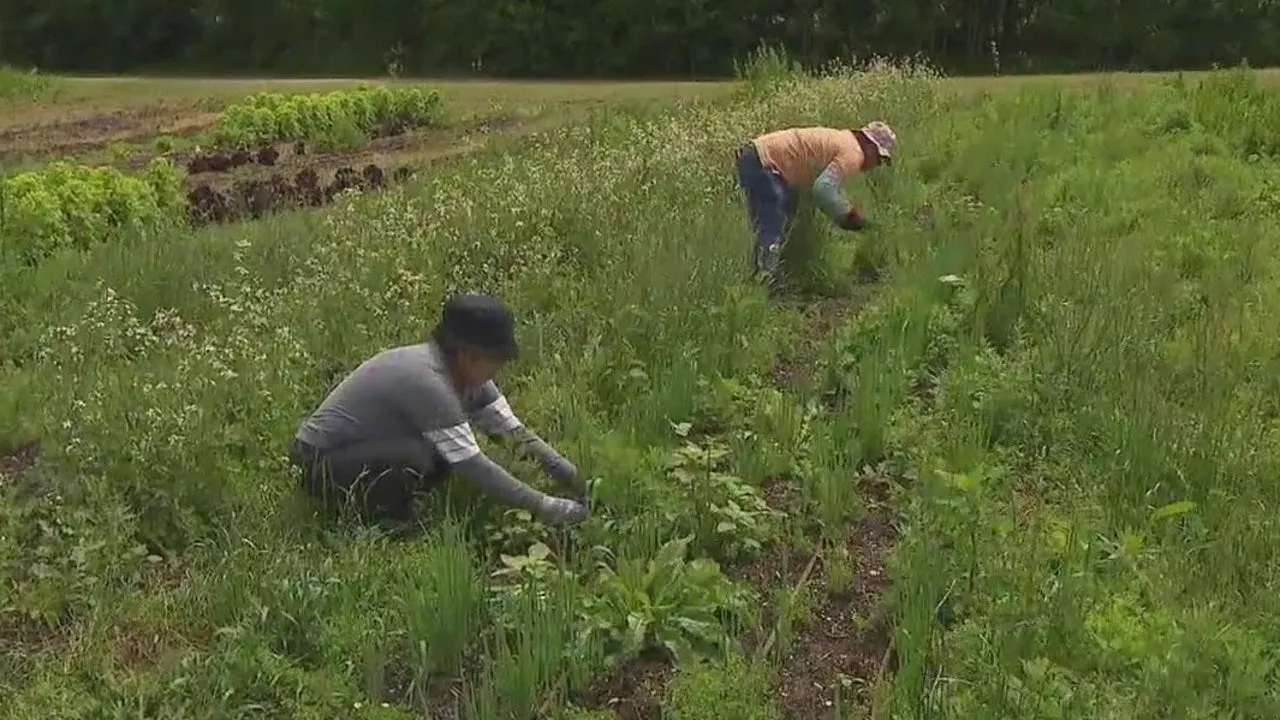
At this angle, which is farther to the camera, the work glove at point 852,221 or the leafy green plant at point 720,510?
the work glove at point 852,221

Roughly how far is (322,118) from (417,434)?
12.8 metres

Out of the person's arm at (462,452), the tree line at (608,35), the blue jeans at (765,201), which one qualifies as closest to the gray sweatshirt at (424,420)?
the person's arm at (462,452)

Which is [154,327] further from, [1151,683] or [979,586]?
[1151,683]

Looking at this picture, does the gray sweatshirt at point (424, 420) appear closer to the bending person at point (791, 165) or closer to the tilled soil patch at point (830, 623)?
the tilled soil patch at point (830, 623)

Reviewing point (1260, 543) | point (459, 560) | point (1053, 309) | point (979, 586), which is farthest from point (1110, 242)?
point (459, 560)

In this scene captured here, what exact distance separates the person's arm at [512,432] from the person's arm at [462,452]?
0.21 metres

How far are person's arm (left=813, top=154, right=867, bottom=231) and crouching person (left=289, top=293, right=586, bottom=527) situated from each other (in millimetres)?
2979

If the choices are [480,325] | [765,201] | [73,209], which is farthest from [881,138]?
[73,209]

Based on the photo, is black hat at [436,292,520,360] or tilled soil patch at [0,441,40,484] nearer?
black hat at [436,292,520,360]

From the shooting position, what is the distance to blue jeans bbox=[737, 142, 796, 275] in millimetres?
7465

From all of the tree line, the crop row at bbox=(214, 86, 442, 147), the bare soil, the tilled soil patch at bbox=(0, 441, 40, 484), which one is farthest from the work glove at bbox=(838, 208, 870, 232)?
the tree line

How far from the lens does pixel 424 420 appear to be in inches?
182

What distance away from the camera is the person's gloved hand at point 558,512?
4.58m

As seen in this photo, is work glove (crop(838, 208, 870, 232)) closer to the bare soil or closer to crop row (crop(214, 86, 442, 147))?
crop row (crop(214, 86, 442, 147))
